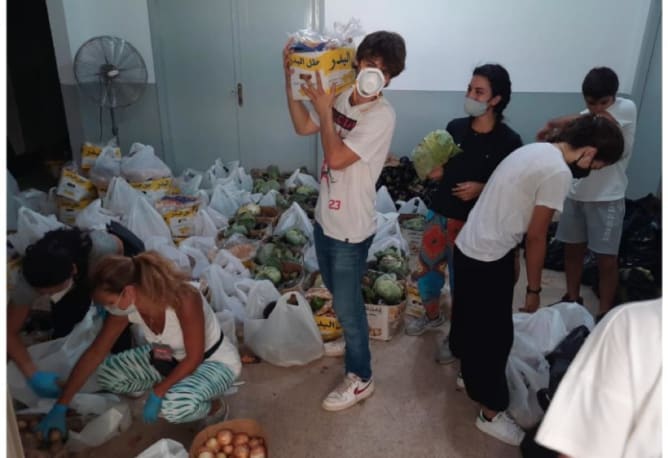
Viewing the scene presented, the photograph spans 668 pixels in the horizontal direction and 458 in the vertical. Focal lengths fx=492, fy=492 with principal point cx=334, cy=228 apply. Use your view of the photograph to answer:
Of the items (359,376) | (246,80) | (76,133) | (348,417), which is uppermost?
(246,80)

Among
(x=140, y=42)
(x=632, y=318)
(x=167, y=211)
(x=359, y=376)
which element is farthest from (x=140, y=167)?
(x=632, y=318)

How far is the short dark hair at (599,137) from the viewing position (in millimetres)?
1424

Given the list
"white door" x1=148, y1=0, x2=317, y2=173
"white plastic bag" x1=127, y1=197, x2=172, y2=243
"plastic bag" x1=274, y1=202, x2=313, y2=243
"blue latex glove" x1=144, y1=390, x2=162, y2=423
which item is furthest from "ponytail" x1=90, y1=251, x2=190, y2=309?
"white door" x1=148, y1=0, x2=317, y2=173

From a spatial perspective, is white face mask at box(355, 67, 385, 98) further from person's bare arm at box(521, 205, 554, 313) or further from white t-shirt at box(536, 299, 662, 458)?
white t-shirt at box(536, 299, 662, 458)

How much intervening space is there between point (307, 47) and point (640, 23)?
334 centimetres

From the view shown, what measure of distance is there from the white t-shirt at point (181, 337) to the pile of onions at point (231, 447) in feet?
0.84

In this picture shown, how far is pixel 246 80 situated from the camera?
4336 mm

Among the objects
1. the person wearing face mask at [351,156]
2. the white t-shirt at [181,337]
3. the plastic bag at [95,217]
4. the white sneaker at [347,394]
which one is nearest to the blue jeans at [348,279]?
the person wearing face mask at [351,156]

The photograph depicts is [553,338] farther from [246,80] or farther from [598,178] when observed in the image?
[246,80]

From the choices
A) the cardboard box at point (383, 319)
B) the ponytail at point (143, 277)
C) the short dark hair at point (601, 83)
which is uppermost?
the short dark hair at point (601, 83)

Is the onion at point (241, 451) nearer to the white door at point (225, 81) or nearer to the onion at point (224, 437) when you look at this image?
the onion at point (224, 437)

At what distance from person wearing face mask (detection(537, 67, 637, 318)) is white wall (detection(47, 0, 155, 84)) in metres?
3.32

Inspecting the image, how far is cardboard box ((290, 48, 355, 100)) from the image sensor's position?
1.43 m

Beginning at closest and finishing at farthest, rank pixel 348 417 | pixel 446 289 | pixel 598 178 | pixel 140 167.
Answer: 1. pixel 348 417
2. pixel 598 178
3. pixel 446 289
4. pixel 140 167
